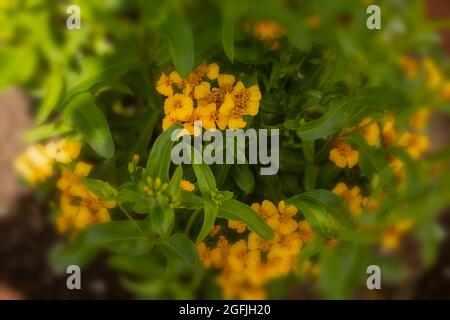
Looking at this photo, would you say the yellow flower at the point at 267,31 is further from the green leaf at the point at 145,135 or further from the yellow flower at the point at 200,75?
the green leaf at the point at 145,135

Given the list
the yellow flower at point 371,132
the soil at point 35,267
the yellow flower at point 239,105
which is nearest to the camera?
the yellow flower at point 239,105

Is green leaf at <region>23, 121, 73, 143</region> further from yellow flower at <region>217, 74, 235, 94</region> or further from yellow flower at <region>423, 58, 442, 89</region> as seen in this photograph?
yellow flower at <region>423, 58, 442, 89</region>

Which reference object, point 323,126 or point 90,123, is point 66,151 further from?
point 323,126

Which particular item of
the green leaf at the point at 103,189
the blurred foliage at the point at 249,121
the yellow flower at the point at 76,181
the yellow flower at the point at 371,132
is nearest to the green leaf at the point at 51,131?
the blurred foliage at the point at 249,121

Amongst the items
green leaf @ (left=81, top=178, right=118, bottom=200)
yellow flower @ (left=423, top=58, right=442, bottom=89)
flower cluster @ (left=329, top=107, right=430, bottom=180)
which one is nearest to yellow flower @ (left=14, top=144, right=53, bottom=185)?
green leaf @ (left=81, top=178, right=118, bottom=200)

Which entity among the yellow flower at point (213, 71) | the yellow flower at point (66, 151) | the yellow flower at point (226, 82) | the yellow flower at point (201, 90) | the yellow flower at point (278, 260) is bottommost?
the yellow flower at point (278, 260)

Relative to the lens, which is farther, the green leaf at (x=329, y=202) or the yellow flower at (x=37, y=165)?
the yellow flower at (x=37, y=165)

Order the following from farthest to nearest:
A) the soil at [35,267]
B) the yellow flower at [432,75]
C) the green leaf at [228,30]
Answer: the soil at [35,267]
the yellow flower at [432,75]
the green leaf at [228,30]
